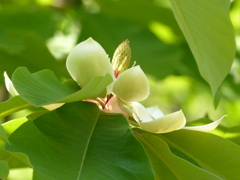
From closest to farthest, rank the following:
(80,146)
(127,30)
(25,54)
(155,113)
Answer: (80,146) < (155,113) < (25,54) < (127,30)

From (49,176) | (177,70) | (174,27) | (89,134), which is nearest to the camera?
(49,176)

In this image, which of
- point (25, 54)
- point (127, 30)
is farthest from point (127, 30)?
point (25, 54)

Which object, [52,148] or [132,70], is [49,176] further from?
[132,70]

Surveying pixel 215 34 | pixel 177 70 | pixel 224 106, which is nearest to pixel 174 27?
pixel 177 70

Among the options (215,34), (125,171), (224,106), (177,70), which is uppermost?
(215,34)

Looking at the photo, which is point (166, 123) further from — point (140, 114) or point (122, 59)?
point (122, 59)

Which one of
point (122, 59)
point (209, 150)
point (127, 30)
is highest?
point (122, 59)

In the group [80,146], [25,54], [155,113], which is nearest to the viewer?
[80,146]
